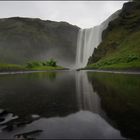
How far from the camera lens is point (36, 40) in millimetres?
183375

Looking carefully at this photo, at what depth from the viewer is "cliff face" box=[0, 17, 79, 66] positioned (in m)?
174

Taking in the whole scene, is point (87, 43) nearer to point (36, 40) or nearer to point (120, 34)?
point (120, 34)

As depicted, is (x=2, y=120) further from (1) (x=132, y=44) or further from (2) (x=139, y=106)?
(1) (x=132, y=44)

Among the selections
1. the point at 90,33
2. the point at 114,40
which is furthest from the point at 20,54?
the point at 114,40

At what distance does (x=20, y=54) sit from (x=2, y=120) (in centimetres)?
16597

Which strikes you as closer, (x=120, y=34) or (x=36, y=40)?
(x=120, y=34)

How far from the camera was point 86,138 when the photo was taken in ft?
22.9

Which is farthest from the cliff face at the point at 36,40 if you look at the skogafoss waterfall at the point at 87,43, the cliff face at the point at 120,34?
the cliff face at the point at 120,34

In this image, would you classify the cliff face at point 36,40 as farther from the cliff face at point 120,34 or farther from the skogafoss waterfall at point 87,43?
the cliff face at point 120,34

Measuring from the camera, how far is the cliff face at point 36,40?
569ft

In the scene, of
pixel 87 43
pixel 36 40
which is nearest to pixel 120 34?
pixel 87 43

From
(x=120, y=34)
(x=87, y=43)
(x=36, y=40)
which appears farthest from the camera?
(x=36, y=40)

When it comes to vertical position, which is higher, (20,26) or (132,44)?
(20,26)

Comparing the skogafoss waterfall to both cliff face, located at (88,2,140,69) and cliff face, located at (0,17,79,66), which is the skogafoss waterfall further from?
cliff face, located at (0,17,79,66)
